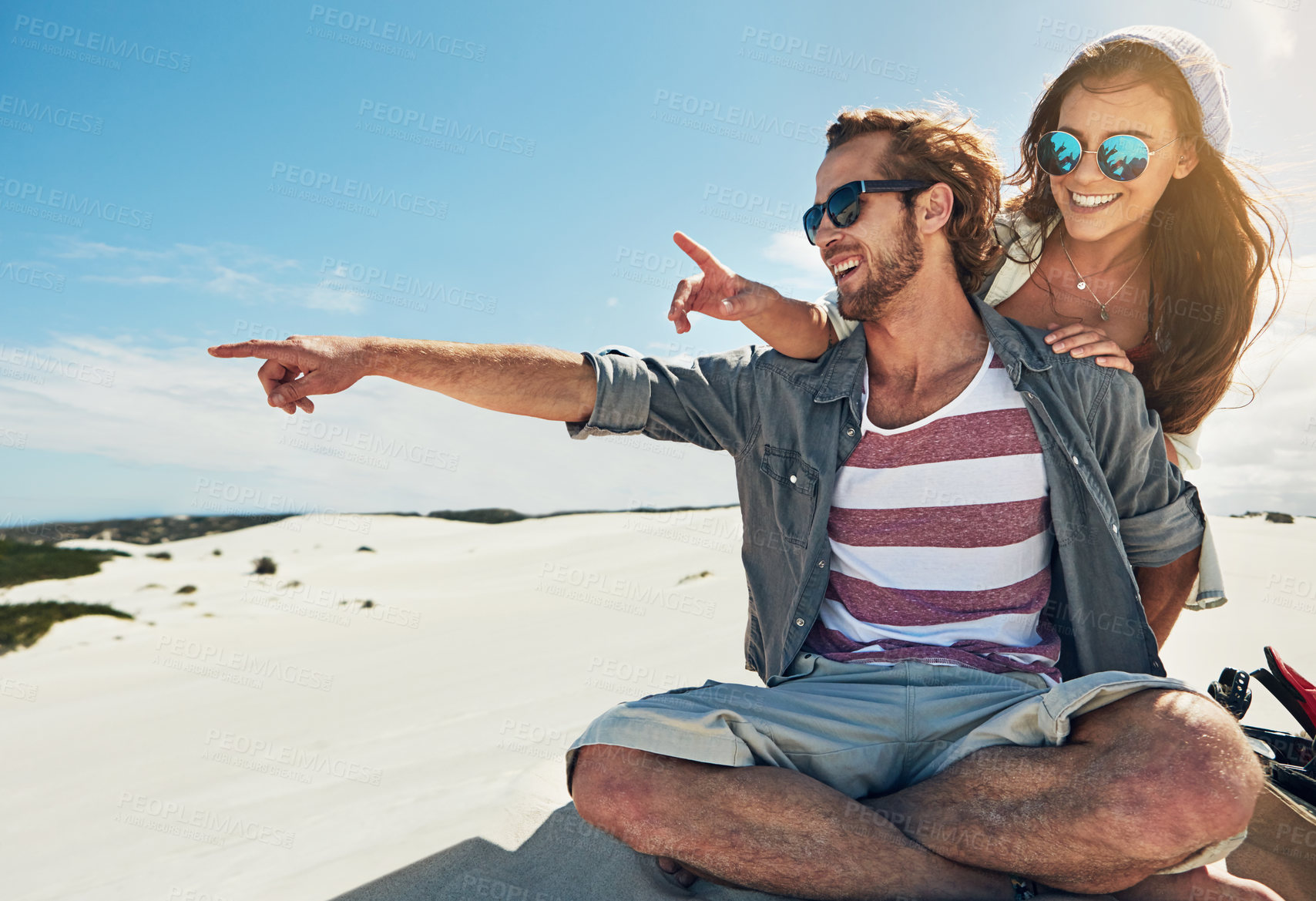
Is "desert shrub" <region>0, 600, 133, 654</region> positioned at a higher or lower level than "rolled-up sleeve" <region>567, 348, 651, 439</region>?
lower

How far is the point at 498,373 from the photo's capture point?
2.62 m

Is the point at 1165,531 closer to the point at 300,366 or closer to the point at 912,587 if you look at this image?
the point at 912,587

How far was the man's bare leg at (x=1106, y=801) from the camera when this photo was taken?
1812mm

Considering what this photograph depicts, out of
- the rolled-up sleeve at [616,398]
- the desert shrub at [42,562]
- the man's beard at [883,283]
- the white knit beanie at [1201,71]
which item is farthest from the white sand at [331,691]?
the white knit beanie at [1201,71]

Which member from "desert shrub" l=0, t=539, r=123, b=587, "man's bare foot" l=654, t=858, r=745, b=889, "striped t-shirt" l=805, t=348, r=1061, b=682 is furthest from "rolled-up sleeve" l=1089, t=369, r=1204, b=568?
"desert shrub" l=0, t=539, r=123, b=587

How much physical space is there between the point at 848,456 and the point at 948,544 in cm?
43

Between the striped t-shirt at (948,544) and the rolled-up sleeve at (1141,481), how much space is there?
28 centimetres

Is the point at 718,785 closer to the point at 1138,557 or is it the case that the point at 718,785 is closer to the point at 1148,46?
the point at 1138,557

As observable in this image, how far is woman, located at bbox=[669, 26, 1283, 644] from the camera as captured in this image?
299 centimetres

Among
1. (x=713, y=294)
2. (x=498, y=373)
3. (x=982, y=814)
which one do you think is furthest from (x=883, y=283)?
(x=982, y=814)

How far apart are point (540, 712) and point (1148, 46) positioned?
3632 millimetres

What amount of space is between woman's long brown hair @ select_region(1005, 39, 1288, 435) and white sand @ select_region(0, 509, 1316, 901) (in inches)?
60.5

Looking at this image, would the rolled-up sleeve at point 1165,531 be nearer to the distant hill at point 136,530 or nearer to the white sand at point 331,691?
the white sand at point 331,691

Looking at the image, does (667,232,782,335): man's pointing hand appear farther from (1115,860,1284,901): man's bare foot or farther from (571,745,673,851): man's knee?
(1115,860,1284,901): man's bare foot
